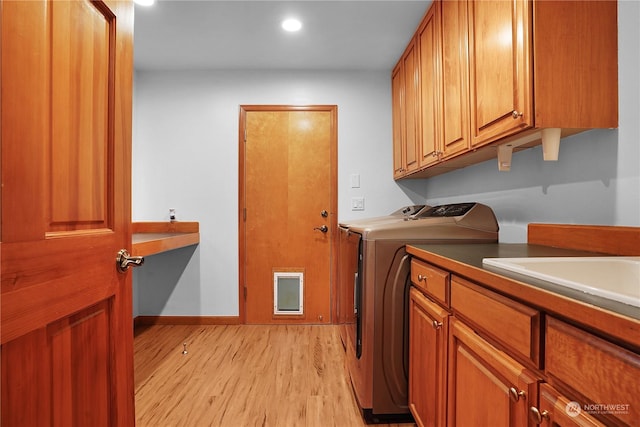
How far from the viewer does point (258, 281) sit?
9.56ft

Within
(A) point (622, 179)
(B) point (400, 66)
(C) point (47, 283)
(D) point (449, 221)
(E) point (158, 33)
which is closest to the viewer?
(C) point (47, 283)

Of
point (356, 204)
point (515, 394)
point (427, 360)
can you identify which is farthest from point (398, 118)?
point (515, 394)

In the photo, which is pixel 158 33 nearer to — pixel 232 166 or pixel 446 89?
pixel 232 166

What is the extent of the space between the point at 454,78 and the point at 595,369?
1457 mm

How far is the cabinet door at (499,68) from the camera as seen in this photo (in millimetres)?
1117

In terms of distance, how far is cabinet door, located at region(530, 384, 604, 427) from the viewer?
0.55 m

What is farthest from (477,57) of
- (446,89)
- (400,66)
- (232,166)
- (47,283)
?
(232,166)

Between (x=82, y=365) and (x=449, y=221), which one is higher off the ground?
(x=449, y=221)

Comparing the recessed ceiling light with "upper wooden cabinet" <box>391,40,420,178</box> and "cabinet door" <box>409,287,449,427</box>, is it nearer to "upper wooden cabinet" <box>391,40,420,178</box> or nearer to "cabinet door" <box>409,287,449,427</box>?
"upper wooden cabinet" <box>391,40,420,178</box>

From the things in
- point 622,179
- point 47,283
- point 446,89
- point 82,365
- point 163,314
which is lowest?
point 163,314

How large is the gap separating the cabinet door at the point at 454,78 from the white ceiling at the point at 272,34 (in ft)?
1.41

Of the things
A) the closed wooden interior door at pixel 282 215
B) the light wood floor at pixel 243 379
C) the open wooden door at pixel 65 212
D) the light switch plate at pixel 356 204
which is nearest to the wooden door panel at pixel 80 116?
the open wooden door at pixel 65 212

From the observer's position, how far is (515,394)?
72 centimetres

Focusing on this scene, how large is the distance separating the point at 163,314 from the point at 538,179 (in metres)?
3.01
